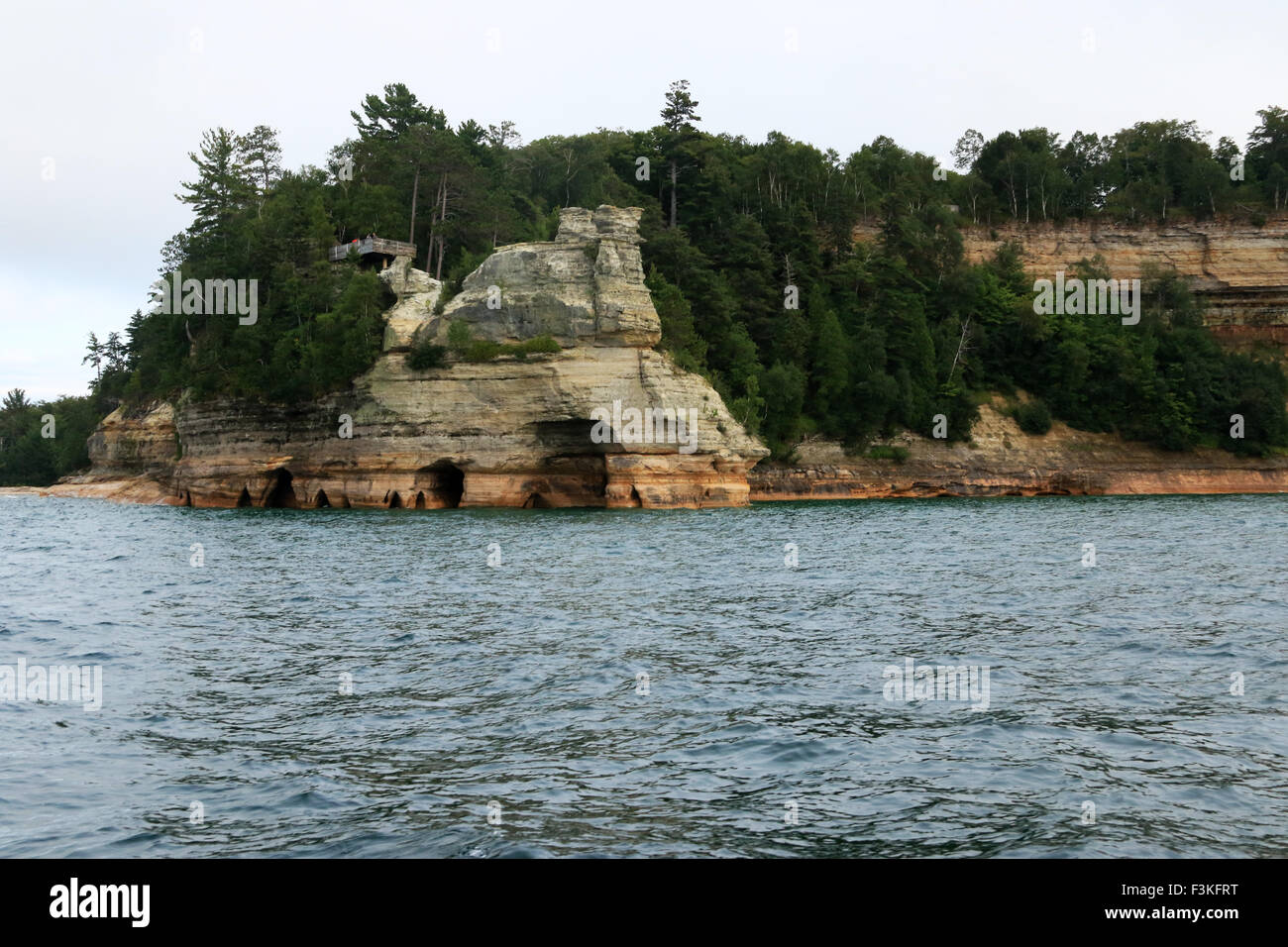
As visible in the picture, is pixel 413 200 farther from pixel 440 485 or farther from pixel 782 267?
pixel 782 267

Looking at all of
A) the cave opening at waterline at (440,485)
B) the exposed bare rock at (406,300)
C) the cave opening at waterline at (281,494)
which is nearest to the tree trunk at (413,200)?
the exposed bare rock at (406,300)

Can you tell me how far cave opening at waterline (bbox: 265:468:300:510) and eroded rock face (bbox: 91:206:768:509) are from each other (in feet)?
14.5

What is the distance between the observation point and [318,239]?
58.9 meters

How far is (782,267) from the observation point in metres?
71.2

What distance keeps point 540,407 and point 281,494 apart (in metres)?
19.7

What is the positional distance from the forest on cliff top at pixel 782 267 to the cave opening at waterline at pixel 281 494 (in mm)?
4700

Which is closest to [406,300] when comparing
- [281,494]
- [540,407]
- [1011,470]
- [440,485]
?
[440,485]

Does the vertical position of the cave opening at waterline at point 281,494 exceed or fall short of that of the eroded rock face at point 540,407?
it falls short

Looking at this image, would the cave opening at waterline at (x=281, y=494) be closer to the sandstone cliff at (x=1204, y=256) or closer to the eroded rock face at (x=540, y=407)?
the eroded rock face at (x=540, y=407)

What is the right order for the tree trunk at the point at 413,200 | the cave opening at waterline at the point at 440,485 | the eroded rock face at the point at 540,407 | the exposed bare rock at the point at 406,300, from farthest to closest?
1. the tree trunk at the point at 413,200
2. the exposed bare rock at the point at 406,300
3. the cave opening at waterline at the point at 440,485
4. the eroded rock face at the point at 540,407

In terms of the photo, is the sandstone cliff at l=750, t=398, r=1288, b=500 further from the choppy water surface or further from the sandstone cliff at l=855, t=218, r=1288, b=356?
the choppy water surface

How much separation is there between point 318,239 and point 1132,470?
53.8 meters

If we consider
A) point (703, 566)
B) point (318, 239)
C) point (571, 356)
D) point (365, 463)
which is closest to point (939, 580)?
→ point (703, 566)

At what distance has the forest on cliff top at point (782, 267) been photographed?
2324 inches
